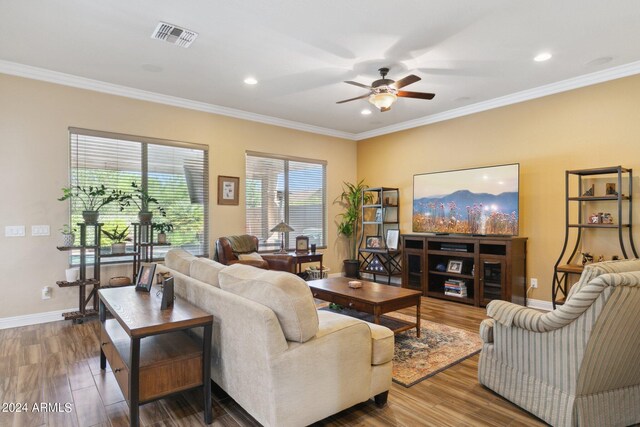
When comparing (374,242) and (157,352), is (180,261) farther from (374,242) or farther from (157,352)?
(374,242)

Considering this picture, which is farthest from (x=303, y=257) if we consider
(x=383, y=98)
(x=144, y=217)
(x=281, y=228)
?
(x=383, y=98)

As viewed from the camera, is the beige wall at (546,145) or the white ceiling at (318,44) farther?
the beige wall at (546,145)

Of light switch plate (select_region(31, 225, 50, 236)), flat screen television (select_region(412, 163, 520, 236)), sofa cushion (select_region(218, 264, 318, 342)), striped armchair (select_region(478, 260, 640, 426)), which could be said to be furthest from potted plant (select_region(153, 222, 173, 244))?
striped armchair (select_region(478, 260, 640, 426))

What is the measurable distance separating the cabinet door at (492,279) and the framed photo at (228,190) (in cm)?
384

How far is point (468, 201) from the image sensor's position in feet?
17.7

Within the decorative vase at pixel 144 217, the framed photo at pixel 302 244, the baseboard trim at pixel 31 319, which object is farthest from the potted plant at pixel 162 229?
the framed photo at pixel 302 244

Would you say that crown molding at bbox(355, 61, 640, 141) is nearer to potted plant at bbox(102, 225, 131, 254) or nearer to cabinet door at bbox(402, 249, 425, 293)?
cabinet door at bbox(402, 249, 425, 293)

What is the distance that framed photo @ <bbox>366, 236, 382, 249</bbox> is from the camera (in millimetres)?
6660

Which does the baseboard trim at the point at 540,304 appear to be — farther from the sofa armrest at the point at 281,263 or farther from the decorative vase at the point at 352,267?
the sofa armrest at the point at 281,263

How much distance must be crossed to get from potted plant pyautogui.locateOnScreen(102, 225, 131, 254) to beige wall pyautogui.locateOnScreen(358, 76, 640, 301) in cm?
478

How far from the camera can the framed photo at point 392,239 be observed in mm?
6447

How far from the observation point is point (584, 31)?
3.27 metres

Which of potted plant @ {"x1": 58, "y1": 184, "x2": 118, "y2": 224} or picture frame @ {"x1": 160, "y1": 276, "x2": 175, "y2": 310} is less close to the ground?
potted plant @ {"x1": 58, "y1": 184, "x2": 118, "y2": 224}

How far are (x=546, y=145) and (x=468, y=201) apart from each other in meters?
1.24
